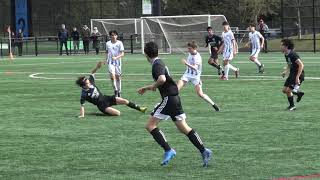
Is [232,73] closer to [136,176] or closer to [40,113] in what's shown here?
[40,113]

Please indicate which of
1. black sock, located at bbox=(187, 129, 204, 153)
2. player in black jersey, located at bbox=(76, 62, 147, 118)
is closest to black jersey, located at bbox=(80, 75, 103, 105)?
player in black jersey, located at bbox=(76, 62, 147, 118)

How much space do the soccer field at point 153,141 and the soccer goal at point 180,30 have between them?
25.1 metres

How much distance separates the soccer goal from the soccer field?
82.2ft

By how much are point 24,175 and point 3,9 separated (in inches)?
2439

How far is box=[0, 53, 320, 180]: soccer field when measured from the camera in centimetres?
1055

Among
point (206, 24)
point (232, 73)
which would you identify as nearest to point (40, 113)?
point (232, 73)

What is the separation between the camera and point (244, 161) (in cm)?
1112

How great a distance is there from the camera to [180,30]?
49906 mm

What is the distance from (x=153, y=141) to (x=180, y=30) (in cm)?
3695

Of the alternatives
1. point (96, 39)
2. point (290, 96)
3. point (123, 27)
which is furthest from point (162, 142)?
point (123, 27)

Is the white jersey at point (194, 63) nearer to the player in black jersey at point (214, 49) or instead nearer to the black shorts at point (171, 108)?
the black shorts at point (171, 108)

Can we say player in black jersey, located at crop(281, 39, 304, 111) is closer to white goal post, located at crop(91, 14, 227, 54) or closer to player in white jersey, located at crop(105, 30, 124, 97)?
player in white jersey, located at crop(105, 30, 124, 97)

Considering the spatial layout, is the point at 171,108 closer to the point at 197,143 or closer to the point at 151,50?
the point at 197,143

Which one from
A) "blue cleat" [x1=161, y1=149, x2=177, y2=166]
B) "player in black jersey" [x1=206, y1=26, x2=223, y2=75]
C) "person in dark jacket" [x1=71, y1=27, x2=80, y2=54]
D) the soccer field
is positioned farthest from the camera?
"person in dark jacket" [x1=71, y1=27, x2=80, y2=54]
